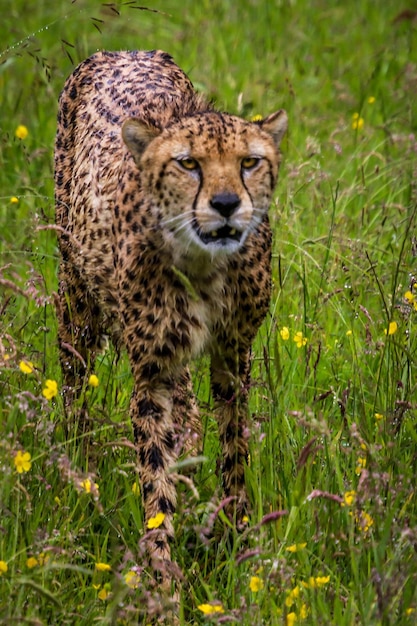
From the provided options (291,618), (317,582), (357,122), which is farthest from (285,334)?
(357,122)

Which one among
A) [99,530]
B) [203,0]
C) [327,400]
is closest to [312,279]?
[327,400]

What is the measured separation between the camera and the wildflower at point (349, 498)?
127 inches

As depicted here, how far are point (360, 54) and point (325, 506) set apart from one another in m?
5.09

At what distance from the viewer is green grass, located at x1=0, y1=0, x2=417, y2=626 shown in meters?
3.22

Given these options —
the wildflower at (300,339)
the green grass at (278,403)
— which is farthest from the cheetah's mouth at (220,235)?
the wildflower at (300,339)

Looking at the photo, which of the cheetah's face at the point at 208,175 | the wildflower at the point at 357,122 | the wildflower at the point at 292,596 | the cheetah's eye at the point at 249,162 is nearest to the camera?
the wildflower at the point at 292,596

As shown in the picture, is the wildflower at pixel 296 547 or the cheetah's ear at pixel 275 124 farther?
the cheetah's ear at pixel 275 124

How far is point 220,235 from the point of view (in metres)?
3.58

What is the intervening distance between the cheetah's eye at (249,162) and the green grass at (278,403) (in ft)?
1.66

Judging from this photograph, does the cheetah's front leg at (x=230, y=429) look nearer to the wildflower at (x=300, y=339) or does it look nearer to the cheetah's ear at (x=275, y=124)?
the wildflower at (x=300, y=339)

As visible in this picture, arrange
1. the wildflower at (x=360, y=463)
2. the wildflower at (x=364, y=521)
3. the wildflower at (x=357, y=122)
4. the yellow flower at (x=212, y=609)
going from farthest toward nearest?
the wildflower at (x=357, y=122), the wildflower at (x=360, y=463), the wildflower at (x=364, y=521), the yellow flower at (x=212, y=609)

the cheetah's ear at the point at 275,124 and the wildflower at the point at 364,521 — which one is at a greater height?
the cheetah's ear at the point at 275,124

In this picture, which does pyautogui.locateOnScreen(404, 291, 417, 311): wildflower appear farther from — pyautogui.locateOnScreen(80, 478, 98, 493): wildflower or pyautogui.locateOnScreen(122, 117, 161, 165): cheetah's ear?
pyautogui.locateOnScreen(80, 478, 98, 493): wildflower

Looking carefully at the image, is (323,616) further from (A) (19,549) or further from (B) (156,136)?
(B) (156,136)
